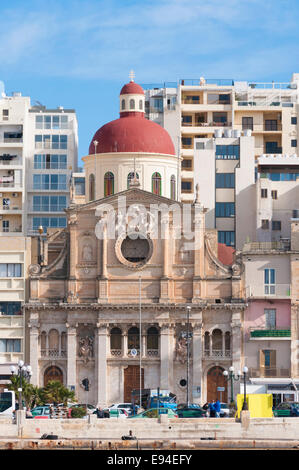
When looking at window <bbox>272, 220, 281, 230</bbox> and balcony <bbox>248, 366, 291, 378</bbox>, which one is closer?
balcony <bbox>248, 366, 291, 378</bbox>

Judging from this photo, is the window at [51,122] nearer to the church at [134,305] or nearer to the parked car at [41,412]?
the church at [134,305]

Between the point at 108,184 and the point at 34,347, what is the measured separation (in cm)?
1515

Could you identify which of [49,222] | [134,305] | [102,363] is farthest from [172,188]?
[49,222]

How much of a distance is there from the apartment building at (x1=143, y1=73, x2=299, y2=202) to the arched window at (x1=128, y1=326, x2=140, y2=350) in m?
30.6

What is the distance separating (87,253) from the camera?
11944cm

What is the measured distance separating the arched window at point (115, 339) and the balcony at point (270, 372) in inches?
374

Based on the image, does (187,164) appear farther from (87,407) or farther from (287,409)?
(287,409)

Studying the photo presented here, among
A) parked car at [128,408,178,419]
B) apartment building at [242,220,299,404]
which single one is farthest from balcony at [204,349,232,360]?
parked car at [128,408,178,419]

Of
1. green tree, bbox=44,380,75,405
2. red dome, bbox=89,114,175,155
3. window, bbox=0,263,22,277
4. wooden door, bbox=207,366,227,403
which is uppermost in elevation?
red dome, bbox=89,114,175,155

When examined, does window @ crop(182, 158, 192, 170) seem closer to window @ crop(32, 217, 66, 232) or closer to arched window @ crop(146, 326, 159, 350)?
window @ crop(32, 217, 66, 232)

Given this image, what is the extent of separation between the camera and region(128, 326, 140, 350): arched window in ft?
388
